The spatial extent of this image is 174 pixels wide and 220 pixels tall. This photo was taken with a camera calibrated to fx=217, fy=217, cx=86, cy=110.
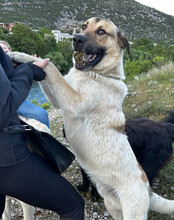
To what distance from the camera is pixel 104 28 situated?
2209mm

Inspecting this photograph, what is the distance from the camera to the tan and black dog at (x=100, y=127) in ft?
6.10

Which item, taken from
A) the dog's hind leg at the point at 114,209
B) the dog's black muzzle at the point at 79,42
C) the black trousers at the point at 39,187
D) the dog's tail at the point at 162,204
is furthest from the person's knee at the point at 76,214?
the dog's black muzzle at the point at 79,42

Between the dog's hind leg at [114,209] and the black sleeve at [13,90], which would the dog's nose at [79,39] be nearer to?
the black sleeve at [13,90]

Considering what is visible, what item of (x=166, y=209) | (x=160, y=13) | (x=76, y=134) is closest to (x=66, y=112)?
(x=76, y=134)

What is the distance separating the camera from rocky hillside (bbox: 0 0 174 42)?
65.4 m

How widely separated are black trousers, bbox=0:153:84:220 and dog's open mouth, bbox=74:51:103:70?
995mm

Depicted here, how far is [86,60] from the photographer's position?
213 cm

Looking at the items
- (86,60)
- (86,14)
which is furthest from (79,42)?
(86,14)

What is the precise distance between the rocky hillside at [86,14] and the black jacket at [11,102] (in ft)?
217

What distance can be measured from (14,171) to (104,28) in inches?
63.7

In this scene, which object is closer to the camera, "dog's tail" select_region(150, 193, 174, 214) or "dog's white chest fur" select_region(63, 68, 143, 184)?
"dog's white chest fur" select_region(63, 68, 143, 184)

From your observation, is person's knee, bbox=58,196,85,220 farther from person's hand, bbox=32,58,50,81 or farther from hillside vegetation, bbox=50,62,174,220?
hillside vegetation, bbox=50,62,174,220

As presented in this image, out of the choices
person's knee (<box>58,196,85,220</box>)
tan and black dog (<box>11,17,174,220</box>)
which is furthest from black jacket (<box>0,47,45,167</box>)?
person's knee (<box>58,196,85,220</box>)

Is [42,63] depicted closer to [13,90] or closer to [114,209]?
[13,90]
